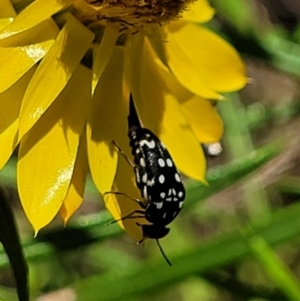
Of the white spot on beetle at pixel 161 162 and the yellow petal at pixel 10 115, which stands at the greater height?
the yellow petal at pixel 10 115

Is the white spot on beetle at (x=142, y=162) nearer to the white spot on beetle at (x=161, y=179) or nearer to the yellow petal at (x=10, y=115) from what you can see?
the white spot on beetle at (x=161, y=179)

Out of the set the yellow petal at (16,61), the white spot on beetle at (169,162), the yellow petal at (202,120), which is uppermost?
the yellow petal at (16,61)

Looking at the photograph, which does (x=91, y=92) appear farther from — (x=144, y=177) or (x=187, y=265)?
(x=187, y=265)

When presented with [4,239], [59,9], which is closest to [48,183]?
[4,239]

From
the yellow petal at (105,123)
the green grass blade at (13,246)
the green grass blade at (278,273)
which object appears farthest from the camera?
the green grass blade at (278,273)

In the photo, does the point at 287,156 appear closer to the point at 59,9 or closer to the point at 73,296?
the point at 73,296

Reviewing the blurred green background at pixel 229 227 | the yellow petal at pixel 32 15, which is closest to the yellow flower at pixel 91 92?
the yellow petal at pixel 32 15

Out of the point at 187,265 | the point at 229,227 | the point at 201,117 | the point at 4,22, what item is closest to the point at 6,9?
the point at 4,22

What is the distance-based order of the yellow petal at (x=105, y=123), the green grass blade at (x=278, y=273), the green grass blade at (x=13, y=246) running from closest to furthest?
the green grass blade at (x=13, y=246)
the yellow petal at (x=105, y=123)
the green grass blade at (x=278, y=273)

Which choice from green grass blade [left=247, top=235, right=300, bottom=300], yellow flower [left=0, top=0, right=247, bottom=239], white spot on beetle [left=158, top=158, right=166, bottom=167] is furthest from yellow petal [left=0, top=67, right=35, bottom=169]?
green grass blade [left=247, top=235, right=300, bottom=300]
